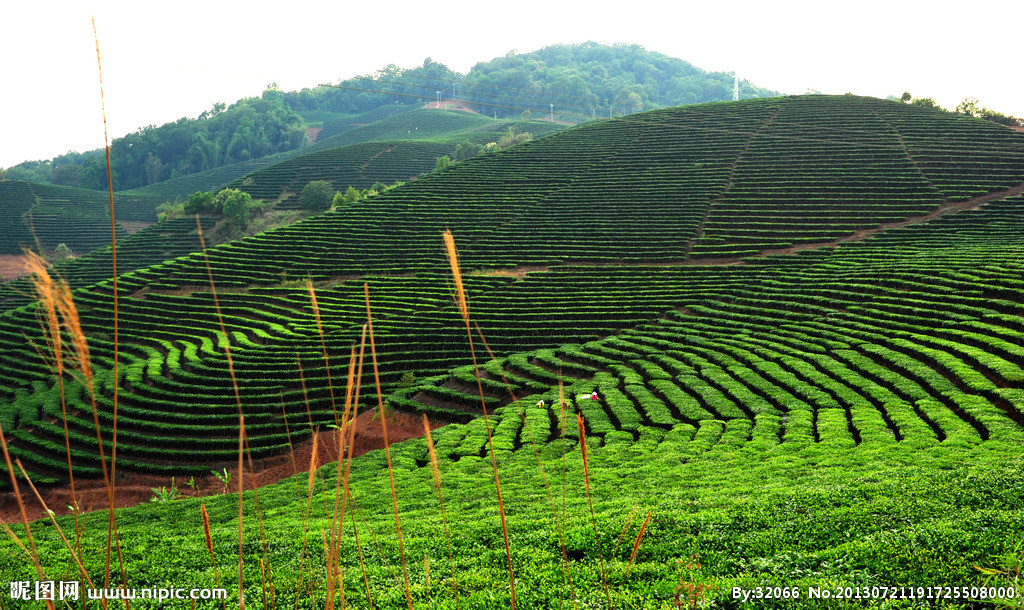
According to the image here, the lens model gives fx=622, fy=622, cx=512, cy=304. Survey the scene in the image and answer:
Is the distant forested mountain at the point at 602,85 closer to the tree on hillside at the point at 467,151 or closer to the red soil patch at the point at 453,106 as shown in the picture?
the red soil patch at the point at 453,106

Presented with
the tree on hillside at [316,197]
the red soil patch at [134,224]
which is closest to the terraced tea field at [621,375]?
the tree on hillside at [316,197]

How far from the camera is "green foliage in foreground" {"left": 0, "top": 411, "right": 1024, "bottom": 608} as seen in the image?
5.31m

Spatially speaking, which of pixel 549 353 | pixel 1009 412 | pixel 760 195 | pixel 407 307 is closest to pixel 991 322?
pixel 1009 412

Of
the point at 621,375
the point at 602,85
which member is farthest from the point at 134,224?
the point at 602,85

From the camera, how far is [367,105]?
6565 inches

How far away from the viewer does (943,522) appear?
20.2 ft

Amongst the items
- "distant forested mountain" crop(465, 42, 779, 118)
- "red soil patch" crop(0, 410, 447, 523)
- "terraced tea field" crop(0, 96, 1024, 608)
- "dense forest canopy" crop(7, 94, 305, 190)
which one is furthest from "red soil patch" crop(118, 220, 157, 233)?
"red soil patch" crop(0, 410, 447, 523)

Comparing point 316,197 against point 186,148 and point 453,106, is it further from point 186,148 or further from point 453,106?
point 453,106

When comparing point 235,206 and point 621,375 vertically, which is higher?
point 235,206

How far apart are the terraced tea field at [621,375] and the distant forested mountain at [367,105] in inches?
1706

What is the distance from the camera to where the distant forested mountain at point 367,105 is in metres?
118

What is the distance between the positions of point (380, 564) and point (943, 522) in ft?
18.9

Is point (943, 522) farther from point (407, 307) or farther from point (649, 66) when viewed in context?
point (649, 66)

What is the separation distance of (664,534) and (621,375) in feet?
52.3
